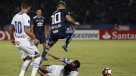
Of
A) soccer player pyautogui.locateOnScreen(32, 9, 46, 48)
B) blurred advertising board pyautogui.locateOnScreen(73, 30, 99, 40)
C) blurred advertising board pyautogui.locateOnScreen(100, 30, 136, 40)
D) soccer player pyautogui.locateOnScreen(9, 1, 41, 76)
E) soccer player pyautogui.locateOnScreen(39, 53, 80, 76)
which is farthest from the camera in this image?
blurred advertising board pyautogui.locateOnScreen(100, 30, 136, 40)

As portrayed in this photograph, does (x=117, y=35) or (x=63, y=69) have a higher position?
(x=63, y=69)

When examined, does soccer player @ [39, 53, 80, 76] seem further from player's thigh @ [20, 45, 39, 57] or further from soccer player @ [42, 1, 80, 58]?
soccer player @ [42, 1, 80, 58]

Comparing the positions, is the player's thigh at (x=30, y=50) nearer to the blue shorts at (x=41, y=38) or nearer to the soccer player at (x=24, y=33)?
the soccer player at (x=24, y=33)

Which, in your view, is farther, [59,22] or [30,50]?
[59,22]

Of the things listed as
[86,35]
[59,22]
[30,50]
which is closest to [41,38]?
[59,22]

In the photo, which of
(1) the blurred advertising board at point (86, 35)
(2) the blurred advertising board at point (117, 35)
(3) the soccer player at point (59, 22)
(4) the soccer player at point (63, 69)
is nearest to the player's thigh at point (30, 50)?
(4) the soccer player at point (63, 69)

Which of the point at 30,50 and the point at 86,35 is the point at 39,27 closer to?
the point at 30,50

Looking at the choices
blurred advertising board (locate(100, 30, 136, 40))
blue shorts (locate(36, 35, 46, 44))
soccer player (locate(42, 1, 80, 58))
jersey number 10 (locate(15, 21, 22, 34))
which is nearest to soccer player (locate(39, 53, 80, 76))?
jersey number 10 (locate(15, 21, 22, 34))

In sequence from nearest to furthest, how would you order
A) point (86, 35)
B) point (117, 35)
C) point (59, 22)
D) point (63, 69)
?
point (63, 69) < point (59, 22) < point (86, 35) < point (117, 35)

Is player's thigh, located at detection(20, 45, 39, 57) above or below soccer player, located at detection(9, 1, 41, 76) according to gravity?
below

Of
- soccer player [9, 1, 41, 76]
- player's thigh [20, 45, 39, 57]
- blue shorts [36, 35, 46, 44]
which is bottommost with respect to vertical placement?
blue shorts [36, 35, 46, 44]

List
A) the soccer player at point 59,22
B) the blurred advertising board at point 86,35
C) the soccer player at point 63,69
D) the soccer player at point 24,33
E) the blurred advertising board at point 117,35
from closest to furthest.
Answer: the soccer player at point 63,69
the soccer player at point 24,33
the soccer player at point 59,22
the blurred advertising board at point 86,35
the blurred advertising board at point 117,35

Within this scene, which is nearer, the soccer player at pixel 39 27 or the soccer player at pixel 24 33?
the soccer player at pixel 24 33

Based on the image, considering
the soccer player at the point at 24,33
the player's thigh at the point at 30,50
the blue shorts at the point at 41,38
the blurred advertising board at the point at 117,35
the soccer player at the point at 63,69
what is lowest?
the blurred advertising board at the point at 117,35
